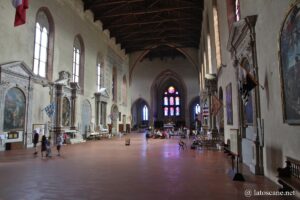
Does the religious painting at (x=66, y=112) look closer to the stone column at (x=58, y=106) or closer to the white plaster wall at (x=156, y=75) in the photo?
the stone column at (x=58, y=106)

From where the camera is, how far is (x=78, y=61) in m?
21.0

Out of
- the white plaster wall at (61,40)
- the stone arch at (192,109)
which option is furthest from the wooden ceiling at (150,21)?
the stone arch at (192,109)

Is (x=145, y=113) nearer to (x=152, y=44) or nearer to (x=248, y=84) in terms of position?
(x=152, y=44)

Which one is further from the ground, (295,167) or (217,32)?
(217,32)

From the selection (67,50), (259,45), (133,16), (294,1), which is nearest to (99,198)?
(294,1)

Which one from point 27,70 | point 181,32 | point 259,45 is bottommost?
point 259,45

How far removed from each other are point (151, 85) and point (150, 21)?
51.3 feet

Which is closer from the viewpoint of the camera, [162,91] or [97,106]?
[97,106]

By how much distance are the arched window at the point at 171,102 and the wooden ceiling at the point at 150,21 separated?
1336 cm

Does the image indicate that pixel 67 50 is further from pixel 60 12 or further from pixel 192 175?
pixel 192 175

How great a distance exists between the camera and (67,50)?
18703mm

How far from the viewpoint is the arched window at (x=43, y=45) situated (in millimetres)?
15469

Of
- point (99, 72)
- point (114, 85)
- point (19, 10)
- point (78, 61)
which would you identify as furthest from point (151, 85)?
point (19, 10)

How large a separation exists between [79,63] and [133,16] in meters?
8.00
